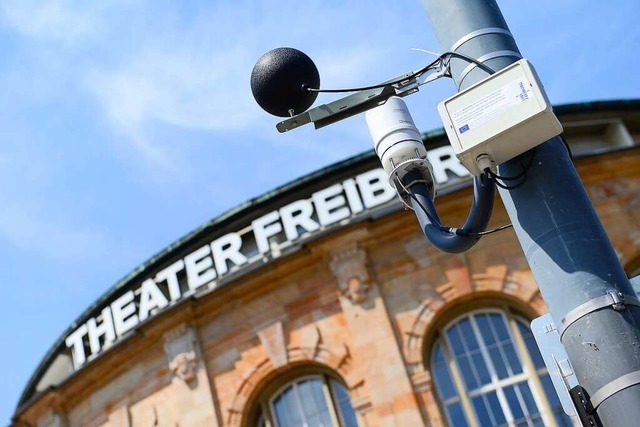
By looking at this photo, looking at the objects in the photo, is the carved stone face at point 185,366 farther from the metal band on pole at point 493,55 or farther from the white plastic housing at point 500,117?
the white plastic housing at point 500,117

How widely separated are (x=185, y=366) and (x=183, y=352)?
0.36 m

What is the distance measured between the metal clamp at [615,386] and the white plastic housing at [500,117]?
3.55 feet

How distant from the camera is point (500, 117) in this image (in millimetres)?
4094

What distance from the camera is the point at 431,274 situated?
20219mm

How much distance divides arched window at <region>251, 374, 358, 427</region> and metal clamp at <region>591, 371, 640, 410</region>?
16439 mm

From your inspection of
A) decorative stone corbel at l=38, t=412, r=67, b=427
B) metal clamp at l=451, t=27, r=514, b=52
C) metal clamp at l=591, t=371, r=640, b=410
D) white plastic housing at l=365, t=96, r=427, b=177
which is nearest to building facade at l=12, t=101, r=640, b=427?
decorative stone corbel at l=38, t=412, r=67, b=427

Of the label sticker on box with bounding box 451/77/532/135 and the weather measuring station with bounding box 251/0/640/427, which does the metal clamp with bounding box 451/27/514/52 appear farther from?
the label sticker on box with bounding box 451/77/532/135

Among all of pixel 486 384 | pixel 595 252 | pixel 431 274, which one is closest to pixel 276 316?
pixel 431 274

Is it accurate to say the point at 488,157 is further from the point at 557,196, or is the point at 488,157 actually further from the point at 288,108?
the point at 288,108

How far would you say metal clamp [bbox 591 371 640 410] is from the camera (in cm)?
359

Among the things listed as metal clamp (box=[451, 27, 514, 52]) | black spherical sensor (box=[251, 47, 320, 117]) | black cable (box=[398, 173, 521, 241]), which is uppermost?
black spherical sensor (box=[251, 47, 320, 117])

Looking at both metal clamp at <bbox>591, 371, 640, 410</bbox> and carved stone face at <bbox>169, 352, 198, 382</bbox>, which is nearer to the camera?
metal clamp at <bbox>591, 371, 640, 410</bbox>

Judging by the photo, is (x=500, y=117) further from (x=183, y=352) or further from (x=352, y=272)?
(x=183, y=352)

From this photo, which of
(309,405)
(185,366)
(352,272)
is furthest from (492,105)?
(185,366)
